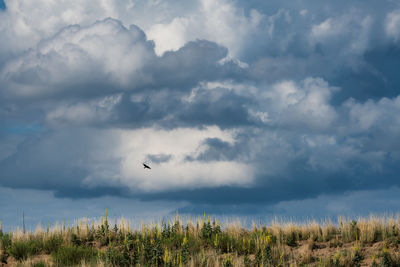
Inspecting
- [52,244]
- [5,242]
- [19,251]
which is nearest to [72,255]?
[52,244]

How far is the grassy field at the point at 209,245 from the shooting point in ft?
64.0

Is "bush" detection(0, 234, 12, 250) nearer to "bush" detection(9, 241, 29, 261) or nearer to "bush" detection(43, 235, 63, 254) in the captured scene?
"bush" detection(9, 241, 29, 261)

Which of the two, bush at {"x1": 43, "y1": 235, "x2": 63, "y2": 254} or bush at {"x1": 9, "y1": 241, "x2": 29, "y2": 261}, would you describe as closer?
bush at {"x1": 9, "y1": 241, "x2": 29, "y2": 261}

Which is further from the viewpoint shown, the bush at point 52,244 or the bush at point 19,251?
the bush at point 52,244

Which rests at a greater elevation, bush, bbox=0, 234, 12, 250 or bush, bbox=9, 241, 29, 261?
bush, bbox=0, 234, 12, 250

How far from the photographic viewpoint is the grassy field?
19516mm

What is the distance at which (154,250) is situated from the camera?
66.0 feet

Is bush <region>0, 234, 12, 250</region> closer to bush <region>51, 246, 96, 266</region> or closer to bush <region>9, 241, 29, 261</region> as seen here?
bush <region>9, 241, 29, 261</region>

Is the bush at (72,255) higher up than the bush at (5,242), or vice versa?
the bush at (5,242)

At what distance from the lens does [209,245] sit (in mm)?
21625

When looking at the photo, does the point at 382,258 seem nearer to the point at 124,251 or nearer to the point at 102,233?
the point at 124,251

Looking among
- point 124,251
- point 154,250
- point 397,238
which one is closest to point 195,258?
point 154,250

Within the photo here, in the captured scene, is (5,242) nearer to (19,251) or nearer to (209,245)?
(19,251)

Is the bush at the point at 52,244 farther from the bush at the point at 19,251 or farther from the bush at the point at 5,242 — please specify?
the bush at the point at 5,242
